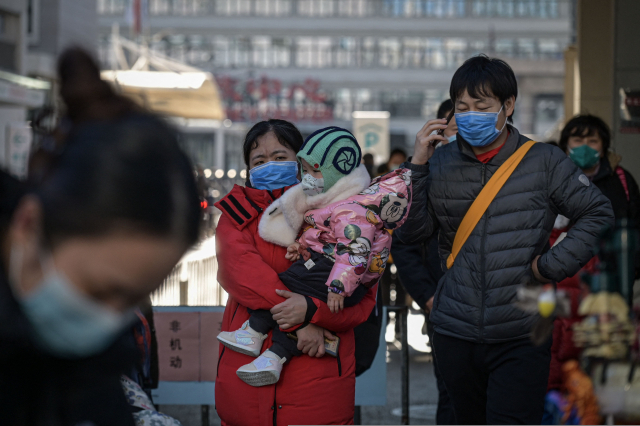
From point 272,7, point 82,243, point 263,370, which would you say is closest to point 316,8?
point 272,7

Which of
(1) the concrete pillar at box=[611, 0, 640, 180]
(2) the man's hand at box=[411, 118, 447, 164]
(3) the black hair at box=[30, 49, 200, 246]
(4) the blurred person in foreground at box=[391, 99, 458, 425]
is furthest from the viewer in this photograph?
(1) the concrete pillar at box=[611, 0, 640, 180]

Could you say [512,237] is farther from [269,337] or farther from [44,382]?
[44,382]

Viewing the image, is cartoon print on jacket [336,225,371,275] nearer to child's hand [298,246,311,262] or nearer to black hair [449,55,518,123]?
child's hand [298,246,311,262]

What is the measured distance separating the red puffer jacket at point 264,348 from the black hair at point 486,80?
3.46ft

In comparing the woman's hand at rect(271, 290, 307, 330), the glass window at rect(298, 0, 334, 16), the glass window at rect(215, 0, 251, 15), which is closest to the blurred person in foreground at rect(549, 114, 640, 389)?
the woman's hand at rect(271, 290, 307, 330)

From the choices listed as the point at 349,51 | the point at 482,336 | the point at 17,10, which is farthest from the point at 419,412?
the point at 349,51

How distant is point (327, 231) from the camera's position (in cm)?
335

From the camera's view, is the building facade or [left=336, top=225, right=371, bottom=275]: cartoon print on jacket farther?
the building facade

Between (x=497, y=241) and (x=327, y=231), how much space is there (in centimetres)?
74

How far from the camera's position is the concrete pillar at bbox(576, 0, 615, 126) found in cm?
936

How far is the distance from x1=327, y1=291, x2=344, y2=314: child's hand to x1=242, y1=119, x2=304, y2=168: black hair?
859 millimetres

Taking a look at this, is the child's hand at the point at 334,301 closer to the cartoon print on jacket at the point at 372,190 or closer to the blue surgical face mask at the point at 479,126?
Result: the cartoon print on jacket at the point at 372,190

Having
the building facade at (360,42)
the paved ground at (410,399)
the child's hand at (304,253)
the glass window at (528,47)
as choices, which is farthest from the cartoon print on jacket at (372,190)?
the glass window at (528,47)

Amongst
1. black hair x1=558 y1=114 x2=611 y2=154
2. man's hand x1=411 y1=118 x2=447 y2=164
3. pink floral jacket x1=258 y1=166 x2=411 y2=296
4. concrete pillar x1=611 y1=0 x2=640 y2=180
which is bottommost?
pink floral jacket x1=258 y1=166 x2=411 y2=296
